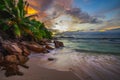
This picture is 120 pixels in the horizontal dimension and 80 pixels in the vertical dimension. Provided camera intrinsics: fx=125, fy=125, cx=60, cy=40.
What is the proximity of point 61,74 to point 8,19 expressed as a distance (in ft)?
40.2

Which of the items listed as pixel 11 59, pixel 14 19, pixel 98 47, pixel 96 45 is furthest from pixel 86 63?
pixel 96 45

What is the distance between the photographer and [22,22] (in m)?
16.3

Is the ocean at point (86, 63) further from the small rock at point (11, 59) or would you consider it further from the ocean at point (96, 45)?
the ocean at point (96, 45)

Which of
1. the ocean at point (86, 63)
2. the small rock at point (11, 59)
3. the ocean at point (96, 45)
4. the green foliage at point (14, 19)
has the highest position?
the green foliage at point (14, 19)

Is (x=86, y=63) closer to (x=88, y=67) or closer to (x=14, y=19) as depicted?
(x=88, y=67)

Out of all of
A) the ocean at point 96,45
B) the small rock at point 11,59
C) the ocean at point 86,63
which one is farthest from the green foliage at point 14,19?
the ocean at point 96,45

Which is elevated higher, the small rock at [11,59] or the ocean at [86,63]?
the small rock at [11,59]

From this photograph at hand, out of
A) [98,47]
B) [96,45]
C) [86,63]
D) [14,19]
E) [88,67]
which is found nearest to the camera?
[88,67]

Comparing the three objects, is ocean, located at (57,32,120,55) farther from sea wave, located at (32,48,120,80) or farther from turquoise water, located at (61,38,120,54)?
sea wave, located at (32,48,120,80)

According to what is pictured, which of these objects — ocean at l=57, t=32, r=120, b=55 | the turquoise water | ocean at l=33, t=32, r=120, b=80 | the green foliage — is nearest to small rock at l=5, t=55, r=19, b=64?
ocean at l=33, t=32, r=120, b=80

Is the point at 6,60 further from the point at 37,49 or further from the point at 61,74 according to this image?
the point at 37,49

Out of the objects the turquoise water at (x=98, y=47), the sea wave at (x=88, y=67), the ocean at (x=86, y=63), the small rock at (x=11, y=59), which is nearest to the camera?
the sea wave at (x=88, y=67)

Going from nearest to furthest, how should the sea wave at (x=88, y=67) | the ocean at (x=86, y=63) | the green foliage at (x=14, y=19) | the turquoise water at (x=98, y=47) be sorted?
the sea wave at (x=88, y=67)
the ocean at (x=86, y=63)
the green foliage at (x=14, y=19)
the turquoise water at (x=98, y=47)

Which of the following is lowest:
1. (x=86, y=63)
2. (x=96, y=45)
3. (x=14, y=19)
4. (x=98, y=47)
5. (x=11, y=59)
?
(x=96, y=45)
